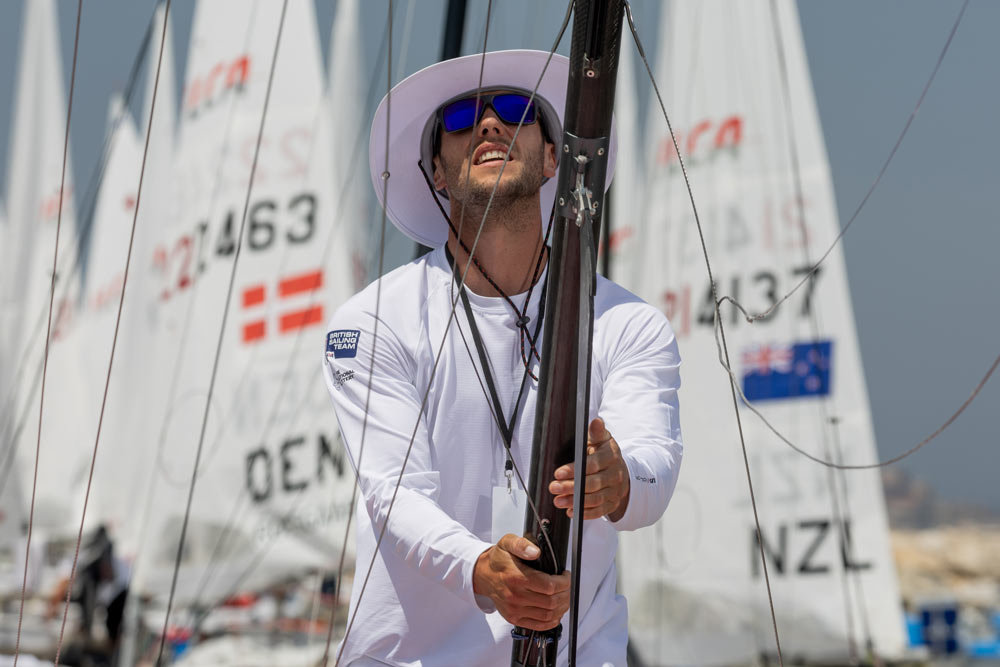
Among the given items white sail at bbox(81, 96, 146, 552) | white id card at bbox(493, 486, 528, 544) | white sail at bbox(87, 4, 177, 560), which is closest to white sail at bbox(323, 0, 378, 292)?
white sail at bbox(87, 4, 177, 560)

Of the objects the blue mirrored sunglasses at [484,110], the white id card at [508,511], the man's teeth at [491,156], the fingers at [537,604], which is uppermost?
the blue mirrored sunglasses at [484,110]

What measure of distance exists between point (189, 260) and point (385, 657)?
23.0 feet

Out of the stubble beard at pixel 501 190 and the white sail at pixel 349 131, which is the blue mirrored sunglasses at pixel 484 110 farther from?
the white sail at pixel 349 131

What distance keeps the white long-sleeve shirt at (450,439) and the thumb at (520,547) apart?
83mm

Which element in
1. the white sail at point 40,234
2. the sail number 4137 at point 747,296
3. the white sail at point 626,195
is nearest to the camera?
the sail number 4137 at point 747,296

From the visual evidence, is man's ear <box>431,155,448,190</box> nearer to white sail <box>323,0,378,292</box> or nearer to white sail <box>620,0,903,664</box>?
white sail <box>323,0,378,292</box>

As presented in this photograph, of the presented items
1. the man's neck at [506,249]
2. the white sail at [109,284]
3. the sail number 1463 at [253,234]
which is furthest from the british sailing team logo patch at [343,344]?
the white sail at [109,284]

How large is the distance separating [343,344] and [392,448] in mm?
174

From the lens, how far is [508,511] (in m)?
1.55

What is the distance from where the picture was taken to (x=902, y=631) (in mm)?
8211

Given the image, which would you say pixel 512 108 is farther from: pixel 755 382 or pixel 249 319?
pixel 249 319

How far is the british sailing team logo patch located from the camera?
1.62m

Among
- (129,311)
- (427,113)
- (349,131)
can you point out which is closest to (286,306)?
(349,131)

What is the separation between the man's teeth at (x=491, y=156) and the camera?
5.43 feet
